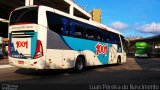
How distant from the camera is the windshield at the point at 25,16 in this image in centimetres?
1366

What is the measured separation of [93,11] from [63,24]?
47.0 metres

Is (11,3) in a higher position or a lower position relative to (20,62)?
higher

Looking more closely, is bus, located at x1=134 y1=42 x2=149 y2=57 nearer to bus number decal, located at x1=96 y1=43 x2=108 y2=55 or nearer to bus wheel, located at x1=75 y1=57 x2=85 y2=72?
bus number decal, located at x1=96 y1=43 x2=108 y2=55

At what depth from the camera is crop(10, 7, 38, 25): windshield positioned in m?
13.7

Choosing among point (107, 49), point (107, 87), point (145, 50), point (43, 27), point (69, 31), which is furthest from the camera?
point (145, 50)

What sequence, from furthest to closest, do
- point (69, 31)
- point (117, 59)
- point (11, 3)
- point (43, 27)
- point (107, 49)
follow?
1. point (11, 3)
2. point (117, 59)
3. point (107, 49)
4. point (69, 31)
5. point (43, 27)

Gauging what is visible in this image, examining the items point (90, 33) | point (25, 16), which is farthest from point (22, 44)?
point (90, 33)

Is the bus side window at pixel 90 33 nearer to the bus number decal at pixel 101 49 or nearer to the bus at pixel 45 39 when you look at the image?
the bus at pixel 45 39

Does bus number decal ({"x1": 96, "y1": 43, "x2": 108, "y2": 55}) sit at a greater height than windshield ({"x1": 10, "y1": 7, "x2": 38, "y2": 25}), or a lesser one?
lesser

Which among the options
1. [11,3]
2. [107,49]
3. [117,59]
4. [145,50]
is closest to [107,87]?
[107,49]

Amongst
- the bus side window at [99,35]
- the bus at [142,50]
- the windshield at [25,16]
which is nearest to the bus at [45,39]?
the windshield at [25,16]

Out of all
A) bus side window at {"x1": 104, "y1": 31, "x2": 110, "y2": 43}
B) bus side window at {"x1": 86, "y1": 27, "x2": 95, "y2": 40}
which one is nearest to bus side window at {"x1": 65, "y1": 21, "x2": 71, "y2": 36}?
bus side window at {"x1": 86, "y1": 27, "x2": 95, "y2": 40}

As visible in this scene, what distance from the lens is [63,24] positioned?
14938 mm

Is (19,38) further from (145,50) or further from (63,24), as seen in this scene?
(145,50)
